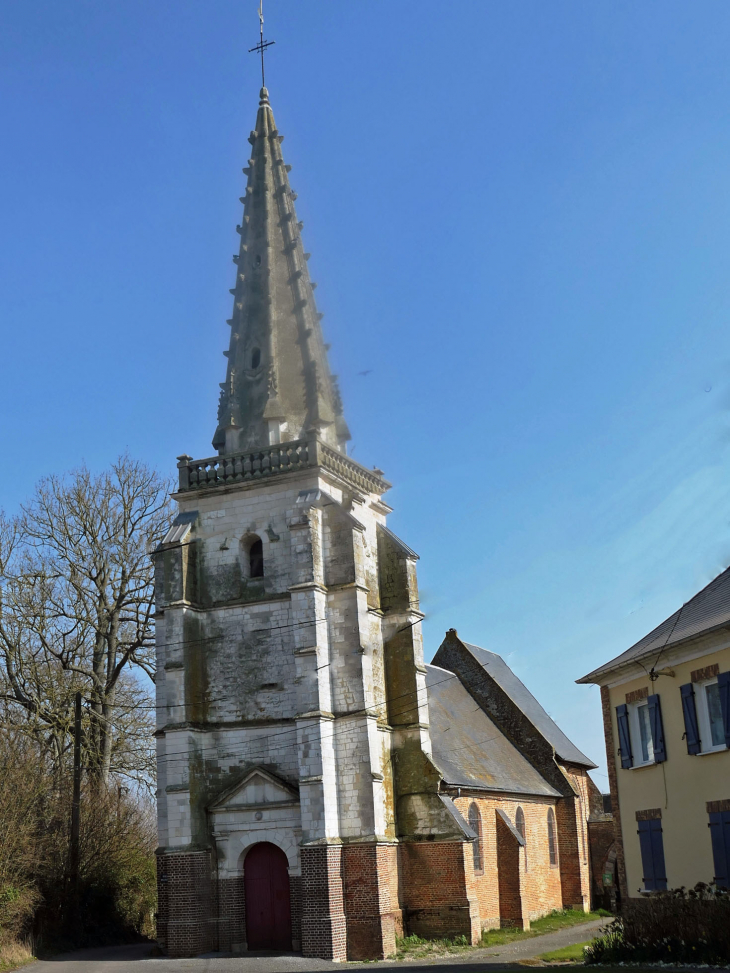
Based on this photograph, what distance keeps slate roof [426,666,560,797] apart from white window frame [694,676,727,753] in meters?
9.39

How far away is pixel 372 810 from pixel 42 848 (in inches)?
352

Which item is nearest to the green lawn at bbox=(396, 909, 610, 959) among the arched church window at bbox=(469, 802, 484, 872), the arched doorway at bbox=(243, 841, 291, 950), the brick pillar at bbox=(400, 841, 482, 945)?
the brick pillar at bbox=(400, 841, 482, 945)

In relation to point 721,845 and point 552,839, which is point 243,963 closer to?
point 721,845

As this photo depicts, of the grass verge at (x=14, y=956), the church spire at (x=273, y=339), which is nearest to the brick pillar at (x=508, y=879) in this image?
the church spire at (x=273, y=339)

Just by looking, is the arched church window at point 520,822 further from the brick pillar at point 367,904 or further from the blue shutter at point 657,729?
the blue shutter at point 657,729

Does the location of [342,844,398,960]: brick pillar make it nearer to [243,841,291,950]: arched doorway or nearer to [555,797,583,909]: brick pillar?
[243,841,291,950]: arched doorway

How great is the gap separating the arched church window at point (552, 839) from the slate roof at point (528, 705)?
240 centimetres

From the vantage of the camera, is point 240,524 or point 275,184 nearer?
point 240,524

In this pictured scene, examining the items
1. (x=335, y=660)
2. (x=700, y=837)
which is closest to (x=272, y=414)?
(x=335, y=660)

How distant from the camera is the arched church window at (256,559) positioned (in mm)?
26516

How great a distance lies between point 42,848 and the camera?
1030 inches

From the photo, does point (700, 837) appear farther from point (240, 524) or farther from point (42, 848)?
point (42, 848)

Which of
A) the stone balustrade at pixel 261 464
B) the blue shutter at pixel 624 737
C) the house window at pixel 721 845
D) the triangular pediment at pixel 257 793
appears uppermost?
the stone balustrade at pixel 261 464

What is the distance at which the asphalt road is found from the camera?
69.1ft
